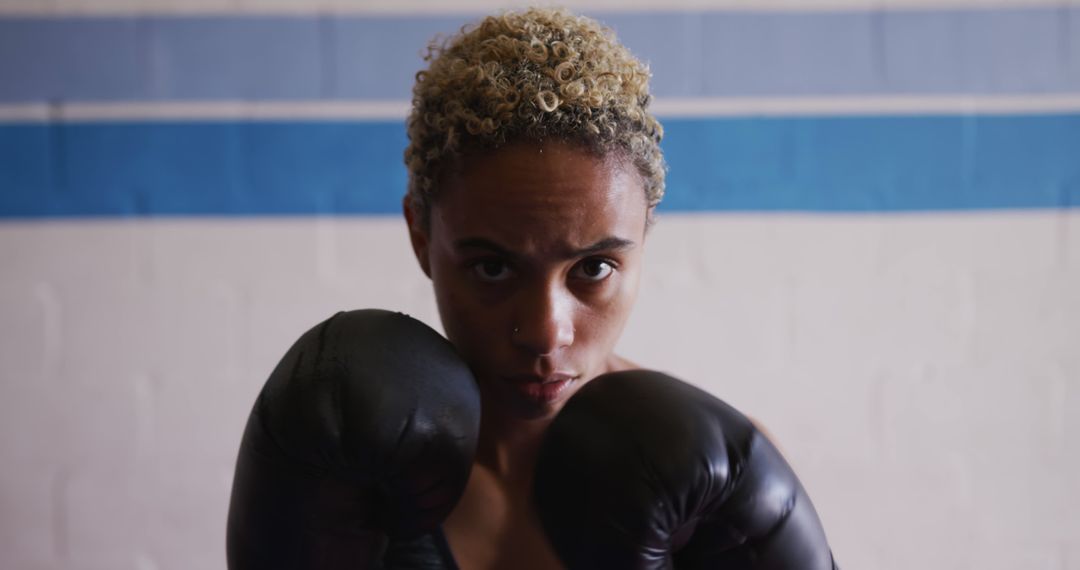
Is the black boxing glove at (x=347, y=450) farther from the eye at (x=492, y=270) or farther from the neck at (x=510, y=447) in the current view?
the neck at (x=510, y=447)

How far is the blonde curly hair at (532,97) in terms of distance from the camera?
0.81m

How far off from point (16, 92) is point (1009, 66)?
5.68 feet

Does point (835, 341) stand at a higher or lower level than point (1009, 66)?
lower

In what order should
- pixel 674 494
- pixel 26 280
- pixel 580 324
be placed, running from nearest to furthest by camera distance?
pixel 674 494 → pixel 580 324 → pixel 26 280

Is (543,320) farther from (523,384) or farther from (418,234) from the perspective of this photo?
(418,234)

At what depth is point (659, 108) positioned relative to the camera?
159cm

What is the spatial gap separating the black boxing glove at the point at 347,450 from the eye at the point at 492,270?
0.33 ft

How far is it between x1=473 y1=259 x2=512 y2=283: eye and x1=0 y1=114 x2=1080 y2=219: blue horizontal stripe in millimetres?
A: 781

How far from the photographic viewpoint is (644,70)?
0.89 meters

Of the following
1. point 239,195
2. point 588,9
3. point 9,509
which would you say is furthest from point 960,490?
point 9,509

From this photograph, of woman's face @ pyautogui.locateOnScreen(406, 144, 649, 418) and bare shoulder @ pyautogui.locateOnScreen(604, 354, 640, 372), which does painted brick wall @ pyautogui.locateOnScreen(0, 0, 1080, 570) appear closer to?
bare shoulder @ pyautogui.locateOnScreen(604, 354, 640, 372)

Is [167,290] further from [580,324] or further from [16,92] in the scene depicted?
[580,324]

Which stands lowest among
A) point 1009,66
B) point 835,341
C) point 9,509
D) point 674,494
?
point 9,509

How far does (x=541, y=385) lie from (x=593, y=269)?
115mm
